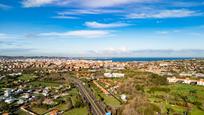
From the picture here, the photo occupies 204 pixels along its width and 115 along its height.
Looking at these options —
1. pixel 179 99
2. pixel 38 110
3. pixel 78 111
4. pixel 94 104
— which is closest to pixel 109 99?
pixel 94 104

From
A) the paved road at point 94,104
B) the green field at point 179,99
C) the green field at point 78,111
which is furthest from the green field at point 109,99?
the green field at point 179,99

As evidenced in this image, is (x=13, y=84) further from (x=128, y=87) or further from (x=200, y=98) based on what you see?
(x=200, y=98)

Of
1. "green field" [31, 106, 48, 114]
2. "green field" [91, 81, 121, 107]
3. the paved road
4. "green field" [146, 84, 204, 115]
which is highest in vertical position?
"green field" [146, 84, 204, 115]

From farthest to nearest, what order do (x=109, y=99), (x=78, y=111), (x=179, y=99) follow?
1. (x=109, y=99)
2. (x=179, y=99)
3. (x=78, y=111)

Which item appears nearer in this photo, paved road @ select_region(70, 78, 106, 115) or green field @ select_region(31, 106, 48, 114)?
paved road @ select_region(70, 78, 106, 115)

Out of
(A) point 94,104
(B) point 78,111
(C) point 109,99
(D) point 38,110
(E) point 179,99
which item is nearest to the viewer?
(B) point 78,111

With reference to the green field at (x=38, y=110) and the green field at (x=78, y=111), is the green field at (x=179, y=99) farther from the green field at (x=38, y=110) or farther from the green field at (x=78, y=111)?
the green field at (x=38, y=110)

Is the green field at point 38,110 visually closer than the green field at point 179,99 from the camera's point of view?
Yes

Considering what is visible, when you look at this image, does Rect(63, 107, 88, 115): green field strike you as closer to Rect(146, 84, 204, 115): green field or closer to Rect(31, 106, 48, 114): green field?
Rect(31, 106, 48, 114): green field

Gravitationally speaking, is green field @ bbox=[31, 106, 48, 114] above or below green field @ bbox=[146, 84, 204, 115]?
below

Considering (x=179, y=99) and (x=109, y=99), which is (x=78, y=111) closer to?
(x=109, y=99)

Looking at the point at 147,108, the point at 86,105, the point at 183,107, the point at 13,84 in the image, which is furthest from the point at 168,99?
the point at 13,84

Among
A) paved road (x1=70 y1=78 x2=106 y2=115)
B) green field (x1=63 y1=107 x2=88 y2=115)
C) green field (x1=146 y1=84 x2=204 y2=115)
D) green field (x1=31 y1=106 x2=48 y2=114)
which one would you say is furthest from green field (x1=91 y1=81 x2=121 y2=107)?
green field (x1=31 y1=106 x2=48 y2=114)
